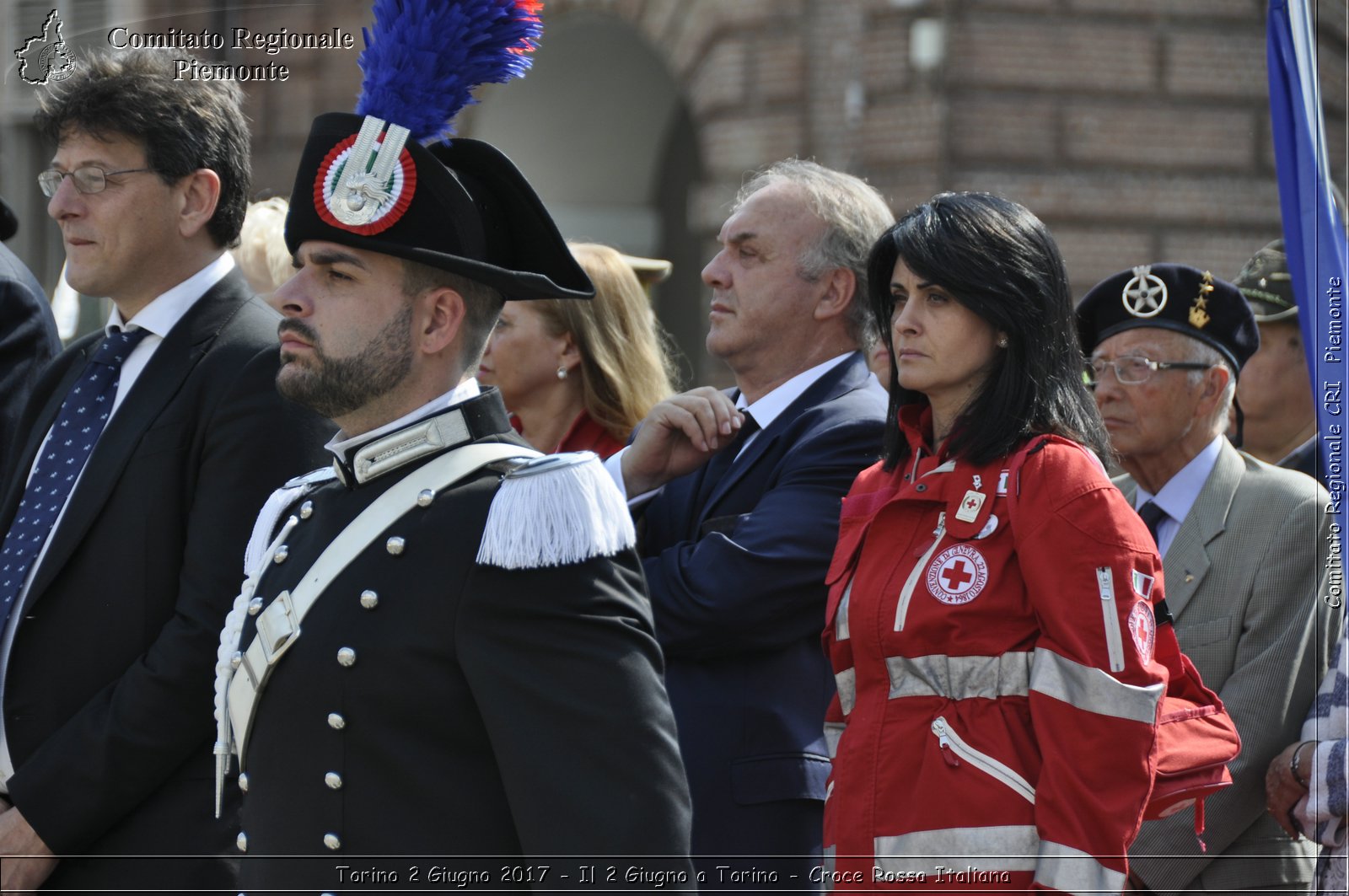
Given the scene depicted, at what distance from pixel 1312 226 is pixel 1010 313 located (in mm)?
1145

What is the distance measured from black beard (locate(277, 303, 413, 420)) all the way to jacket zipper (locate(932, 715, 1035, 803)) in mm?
1161

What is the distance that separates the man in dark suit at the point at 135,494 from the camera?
10.7 ft

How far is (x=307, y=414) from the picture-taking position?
3467 mm

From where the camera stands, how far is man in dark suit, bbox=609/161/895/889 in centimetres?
346

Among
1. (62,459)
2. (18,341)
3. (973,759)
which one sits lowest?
(973,759)

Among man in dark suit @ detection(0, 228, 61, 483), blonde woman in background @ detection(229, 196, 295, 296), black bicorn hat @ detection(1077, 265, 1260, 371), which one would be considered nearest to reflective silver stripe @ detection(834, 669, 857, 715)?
black bicorn hat @ detection(1077, 265, 1260, 371)

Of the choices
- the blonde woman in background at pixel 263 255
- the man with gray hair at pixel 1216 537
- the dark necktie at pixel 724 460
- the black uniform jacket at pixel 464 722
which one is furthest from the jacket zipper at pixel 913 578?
the blonde woman in background at pixel 263 255

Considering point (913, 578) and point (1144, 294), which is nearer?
point (913, 578)

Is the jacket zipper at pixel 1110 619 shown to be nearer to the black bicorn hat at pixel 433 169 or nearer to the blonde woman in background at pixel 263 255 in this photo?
the black bicorn hat at pixel 433 169

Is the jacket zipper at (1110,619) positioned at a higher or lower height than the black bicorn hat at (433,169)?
lower

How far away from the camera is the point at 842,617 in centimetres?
312

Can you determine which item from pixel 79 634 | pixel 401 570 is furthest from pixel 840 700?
pixel 79 634

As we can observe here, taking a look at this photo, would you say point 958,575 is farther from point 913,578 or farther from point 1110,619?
point 1110,619

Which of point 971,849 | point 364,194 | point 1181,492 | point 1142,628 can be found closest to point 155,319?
point 364,194
